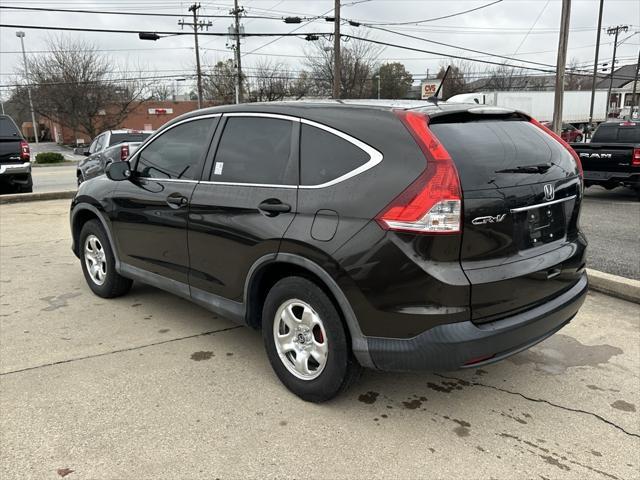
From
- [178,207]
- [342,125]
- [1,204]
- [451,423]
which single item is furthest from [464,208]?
[1,204]

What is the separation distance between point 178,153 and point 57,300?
2.06 metres

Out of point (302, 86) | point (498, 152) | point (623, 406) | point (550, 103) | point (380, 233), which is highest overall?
point (302, 86)

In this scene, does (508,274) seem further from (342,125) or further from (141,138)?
(141,138)

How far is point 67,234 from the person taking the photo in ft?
25.9

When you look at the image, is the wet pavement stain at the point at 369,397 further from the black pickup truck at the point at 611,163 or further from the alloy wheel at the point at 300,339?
the black pickup truck at the point at 611,163

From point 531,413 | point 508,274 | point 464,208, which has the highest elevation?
point 464,208

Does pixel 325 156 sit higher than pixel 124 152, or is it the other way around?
pixel 325 156

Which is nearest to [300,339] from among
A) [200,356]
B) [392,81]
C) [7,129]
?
[200,356]

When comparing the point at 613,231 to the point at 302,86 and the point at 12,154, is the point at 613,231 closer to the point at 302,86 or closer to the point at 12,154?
the point at 12,154

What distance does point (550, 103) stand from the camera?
40031 millimetres

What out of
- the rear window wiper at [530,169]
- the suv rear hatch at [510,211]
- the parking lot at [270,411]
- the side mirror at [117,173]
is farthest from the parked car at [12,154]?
the rear window wiper at [530,169]

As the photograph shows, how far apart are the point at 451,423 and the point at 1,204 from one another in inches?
428

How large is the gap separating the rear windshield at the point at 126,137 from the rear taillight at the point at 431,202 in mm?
11816

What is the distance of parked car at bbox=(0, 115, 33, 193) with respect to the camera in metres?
11.0
